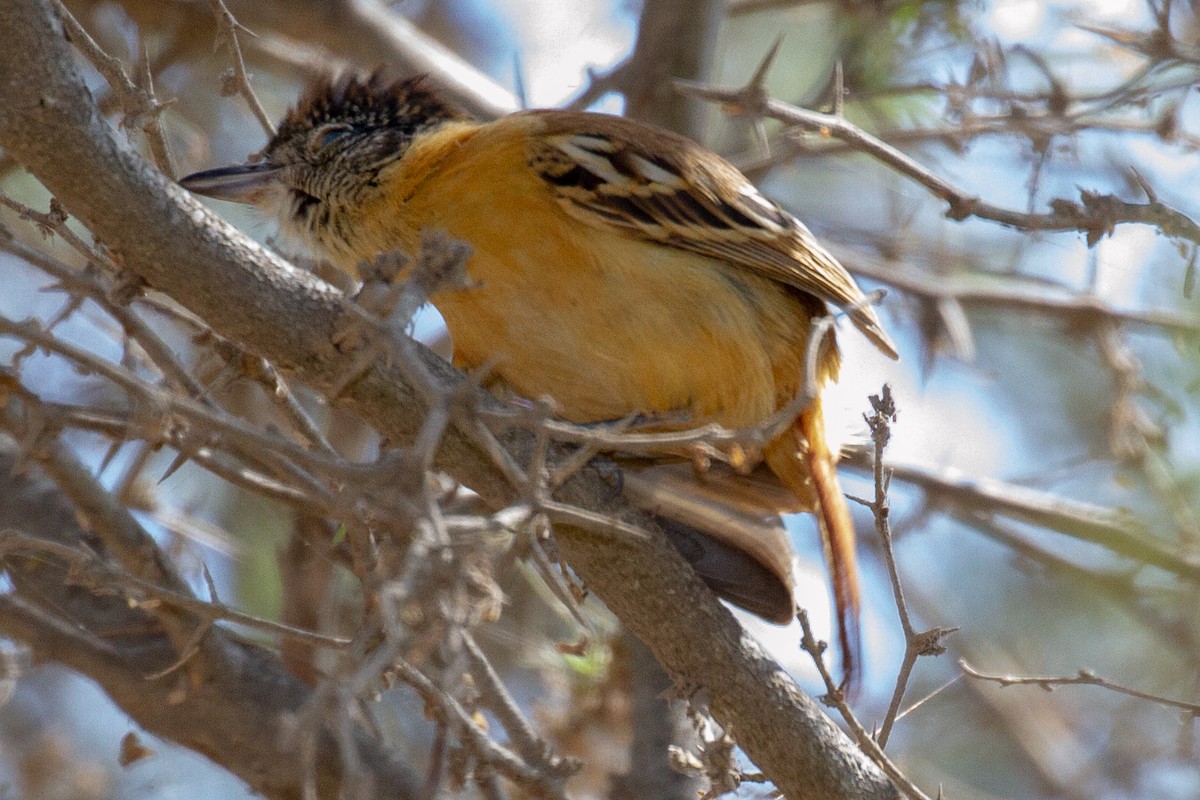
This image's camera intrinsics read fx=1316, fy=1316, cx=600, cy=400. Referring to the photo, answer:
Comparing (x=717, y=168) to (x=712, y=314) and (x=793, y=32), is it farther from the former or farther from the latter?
(x=793, y=32)

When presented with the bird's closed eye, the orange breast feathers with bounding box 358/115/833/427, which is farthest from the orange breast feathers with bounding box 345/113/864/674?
the bird's closed eye

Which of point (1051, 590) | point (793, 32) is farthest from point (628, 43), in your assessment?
point (1051, 590)

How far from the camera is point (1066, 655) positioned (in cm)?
668

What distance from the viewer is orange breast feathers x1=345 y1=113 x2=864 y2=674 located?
3568 mm

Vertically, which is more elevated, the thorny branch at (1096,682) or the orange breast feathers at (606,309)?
the orange breast feathers at (606,309)

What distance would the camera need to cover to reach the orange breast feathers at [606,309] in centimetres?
357

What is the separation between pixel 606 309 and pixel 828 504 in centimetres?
87

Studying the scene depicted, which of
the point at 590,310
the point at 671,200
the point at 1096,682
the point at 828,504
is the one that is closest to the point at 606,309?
the point at 590,310

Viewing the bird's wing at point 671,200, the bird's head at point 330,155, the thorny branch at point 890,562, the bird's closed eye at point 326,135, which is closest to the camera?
the thorny branch at point 890,562

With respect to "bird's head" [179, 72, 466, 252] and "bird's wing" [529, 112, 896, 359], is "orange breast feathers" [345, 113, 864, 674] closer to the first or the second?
"bird's wing" [529, 112, 896, 359]

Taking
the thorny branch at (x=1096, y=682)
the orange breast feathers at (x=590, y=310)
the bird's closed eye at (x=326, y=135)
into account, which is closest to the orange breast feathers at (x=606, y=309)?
the orange breast feathers at (x=590, y=310)

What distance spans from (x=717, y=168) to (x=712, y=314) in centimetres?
57

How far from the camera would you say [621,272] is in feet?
11.8

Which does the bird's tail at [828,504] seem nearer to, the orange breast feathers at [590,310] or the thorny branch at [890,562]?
the orange breast feathers at [590,310]
